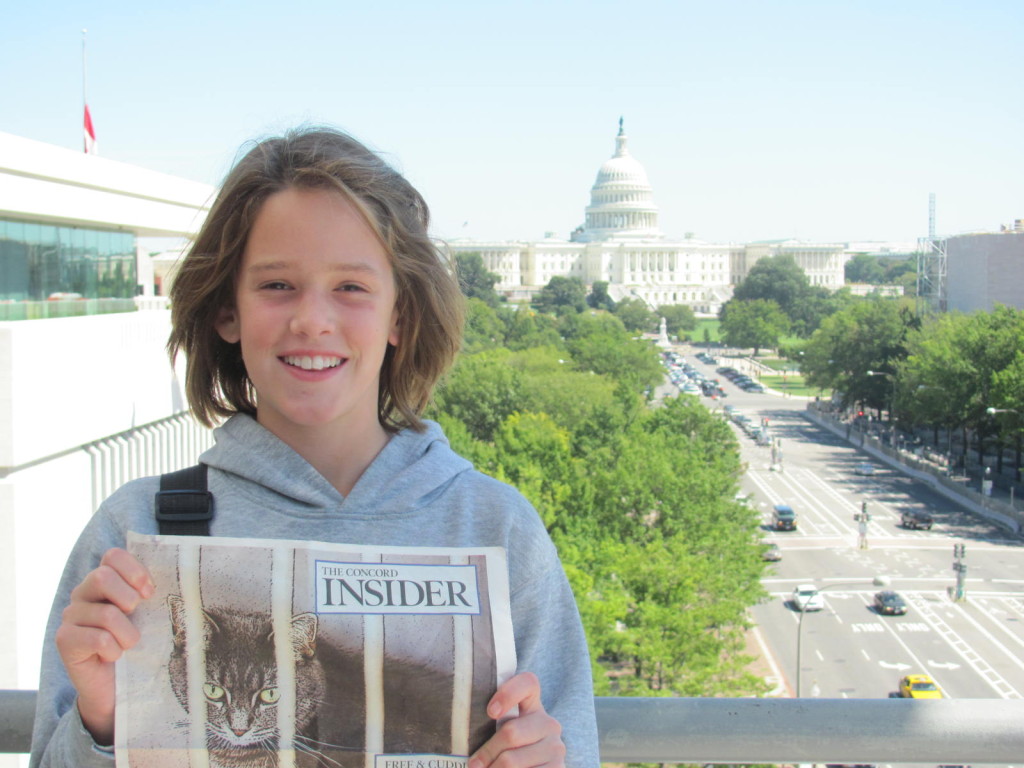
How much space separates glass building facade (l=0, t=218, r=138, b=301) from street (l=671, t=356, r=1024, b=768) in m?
15.9

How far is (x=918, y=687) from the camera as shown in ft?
81.3

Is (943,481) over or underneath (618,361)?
underneath

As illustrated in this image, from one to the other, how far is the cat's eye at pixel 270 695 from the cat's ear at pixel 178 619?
177 millimetres

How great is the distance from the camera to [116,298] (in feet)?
75.4

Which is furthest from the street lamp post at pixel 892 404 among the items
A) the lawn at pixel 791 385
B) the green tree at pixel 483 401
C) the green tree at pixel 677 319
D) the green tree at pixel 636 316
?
the green tree at pixel 677 319

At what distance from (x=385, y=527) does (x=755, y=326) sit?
126225 mm

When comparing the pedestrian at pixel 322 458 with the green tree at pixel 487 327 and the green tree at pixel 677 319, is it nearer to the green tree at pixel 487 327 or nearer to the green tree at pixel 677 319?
the green tree at pixel 487 327

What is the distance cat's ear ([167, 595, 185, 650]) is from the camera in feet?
7.13

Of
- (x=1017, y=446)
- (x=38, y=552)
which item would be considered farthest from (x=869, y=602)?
(x=38, y=552)

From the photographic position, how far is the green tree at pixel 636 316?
13862cm

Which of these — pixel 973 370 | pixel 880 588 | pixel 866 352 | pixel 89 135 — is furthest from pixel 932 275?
pixel 89 135

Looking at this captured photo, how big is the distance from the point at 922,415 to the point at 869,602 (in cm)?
2424

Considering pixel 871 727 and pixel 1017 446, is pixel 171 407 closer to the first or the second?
pixel 871 727

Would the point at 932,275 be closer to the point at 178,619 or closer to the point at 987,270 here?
the point at 987,270
